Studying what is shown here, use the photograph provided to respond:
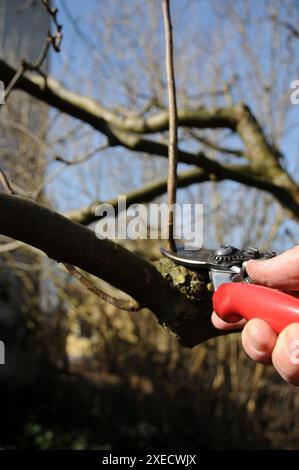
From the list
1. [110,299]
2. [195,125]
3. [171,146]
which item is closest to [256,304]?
[110,299]

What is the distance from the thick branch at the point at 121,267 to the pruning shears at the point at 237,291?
2.0 inches

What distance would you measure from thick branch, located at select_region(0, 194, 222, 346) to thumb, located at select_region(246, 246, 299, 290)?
0.23 m

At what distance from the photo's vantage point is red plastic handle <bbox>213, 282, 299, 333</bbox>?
101 centimetres

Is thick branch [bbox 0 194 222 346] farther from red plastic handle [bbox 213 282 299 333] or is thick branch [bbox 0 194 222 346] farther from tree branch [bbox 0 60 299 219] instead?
tree branch [bbox 0 60 299 219]

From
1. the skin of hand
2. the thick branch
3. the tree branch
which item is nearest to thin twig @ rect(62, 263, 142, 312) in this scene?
the thick branch

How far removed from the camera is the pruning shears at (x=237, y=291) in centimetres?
102

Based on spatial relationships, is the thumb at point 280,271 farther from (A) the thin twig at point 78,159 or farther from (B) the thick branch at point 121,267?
(A) the thin twig at point 78,159

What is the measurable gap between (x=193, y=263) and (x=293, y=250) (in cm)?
32

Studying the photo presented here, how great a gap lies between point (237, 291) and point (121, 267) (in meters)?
0.27

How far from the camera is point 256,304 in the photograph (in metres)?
1.08

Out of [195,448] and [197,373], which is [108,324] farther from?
[195,448]

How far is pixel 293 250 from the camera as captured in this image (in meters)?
1.04

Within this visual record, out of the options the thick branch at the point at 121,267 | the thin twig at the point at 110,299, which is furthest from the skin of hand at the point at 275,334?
the thin twig at the point at 110,299
